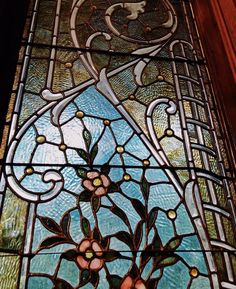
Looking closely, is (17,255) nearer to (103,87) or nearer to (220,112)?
(103,87)

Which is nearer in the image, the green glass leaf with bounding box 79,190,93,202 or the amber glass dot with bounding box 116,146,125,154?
the green glass leaf with bounding box 79,190,93,202

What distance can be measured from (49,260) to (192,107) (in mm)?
888

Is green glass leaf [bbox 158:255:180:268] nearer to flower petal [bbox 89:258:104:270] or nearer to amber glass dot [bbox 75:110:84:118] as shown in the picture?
flower petal [bbox 89:258:104:270]

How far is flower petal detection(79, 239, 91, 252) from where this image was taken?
144 centimetres

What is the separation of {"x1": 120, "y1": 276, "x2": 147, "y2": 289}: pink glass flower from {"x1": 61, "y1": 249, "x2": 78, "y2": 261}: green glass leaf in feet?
0.55

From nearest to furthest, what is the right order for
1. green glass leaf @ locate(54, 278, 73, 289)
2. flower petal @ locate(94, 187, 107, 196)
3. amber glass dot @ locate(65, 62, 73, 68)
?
1. green glass leaf @ locate(54, 278, 73, 289)
2. flower petal @ locate(94, 187, 107, 196)
3. amber glass dot @ locate(65, 62, 73, 68)

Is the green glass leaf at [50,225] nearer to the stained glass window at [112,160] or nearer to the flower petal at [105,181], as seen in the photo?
the stained glass window at [112,160]

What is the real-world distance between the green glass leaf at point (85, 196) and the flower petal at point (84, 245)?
0.48 ft

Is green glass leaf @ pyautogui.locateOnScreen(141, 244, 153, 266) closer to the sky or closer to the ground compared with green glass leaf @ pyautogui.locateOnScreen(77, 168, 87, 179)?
closer to the ground

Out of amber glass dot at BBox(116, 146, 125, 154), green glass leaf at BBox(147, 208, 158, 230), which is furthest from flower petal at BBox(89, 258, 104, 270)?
amber glass dot at BBox(116, 146, 125, 154)

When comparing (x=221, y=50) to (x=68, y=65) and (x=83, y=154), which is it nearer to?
(x=68, y=65)

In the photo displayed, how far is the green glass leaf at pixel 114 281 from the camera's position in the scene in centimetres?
Answer: 137

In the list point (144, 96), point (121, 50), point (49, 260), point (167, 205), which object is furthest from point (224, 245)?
point (121, 50)

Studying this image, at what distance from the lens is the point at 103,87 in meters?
1.91
